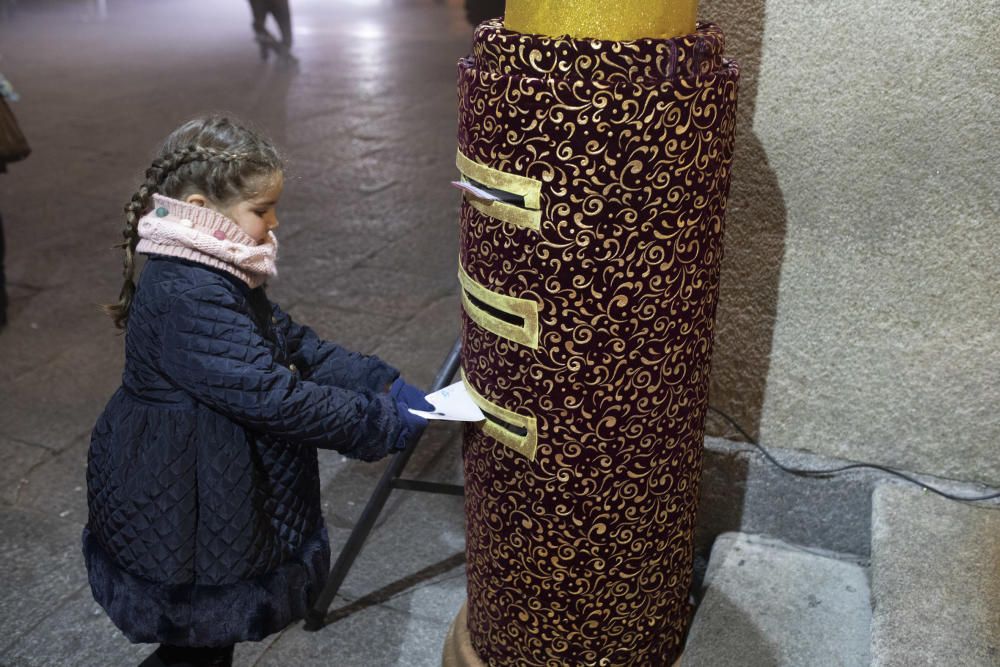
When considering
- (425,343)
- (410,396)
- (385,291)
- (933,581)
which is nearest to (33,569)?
(410,396)

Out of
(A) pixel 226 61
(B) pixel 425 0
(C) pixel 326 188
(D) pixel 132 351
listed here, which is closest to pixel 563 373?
(D) pixel 132 351

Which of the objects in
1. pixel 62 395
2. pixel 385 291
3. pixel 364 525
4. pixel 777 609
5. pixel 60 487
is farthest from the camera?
pixel 385 291

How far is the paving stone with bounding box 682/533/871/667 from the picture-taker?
2.32 metres

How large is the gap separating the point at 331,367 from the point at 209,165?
0.54m

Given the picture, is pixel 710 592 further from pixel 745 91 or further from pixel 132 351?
pixel 132 351

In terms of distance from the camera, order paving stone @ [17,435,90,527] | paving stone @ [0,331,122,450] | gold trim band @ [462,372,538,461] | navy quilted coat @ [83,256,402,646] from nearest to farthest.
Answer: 1. navy quilted coat @ [83,256,402,646]
2. gold trim band @ [462,372,538,461]
3. paving stone @ [17,435,90,527]
4. paving stone @ [0,331,122,450]

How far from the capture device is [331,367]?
83.4 inches

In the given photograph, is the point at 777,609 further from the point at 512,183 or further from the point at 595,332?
the point at 512,183

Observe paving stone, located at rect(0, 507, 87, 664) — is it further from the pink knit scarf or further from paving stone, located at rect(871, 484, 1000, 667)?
paving stone, located at rect(871, 484, 1000, 667)

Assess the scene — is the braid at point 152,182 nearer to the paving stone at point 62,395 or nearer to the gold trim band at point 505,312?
the gold trim band at point 505,312

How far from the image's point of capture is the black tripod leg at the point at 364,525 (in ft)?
8.43

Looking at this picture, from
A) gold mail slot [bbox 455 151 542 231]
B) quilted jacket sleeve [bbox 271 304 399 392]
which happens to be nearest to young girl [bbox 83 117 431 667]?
quilted jacket sleeve [bbox 271 304 399 392]

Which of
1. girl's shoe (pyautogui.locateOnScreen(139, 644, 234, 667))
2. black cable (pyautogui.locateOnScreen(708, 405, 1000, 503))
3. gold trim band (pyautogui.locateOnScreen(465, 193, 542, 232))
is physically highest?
gold trim band (pyautogui.locateOnScreen(465, 193, 542, 232))

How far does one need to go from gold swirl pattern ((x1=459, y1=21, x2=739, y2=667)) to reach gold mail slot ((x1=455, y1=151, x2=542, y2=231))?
15mm
